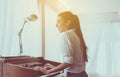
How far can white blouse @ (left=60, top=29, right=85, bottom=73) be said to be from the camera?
1.71 m

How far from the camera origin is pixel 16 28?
323cm

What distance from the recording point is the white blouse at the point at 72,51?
1.71m

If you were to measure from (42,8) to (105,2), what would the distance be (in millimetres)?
1077

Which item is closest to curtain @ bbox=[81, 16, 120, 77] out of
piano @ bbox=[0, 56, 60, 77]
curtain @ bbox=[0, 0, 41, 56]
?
curtain @ bbox=[0, 0, 41, 56]

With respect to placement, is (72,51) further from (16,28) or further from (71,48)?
(16,28)

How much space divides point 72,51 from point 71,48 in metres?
0.03

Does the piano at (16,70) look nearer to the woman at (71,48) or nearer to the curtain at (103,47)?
the woman at (71,48)

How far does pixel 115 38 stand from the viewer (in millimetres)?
3406

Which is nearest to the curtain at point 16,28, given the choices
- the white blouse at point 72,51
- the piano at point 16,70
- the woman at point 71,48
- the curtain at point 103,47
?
the curtain at point 103,47

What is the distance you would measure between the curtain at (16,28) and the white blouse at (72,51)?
1.48 m

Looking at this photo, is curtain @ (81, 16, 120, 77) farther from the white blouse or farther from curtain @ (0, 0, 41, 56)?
the white blouse

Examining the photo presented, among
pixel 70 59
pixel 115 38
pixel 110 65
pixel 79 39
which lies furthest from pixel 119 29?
pixel 70 59

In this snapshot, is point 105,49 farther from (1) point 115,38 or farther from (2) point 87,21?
(2) point 87,21

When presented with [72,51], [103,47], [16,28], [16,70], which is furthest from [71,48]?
[103,47]
